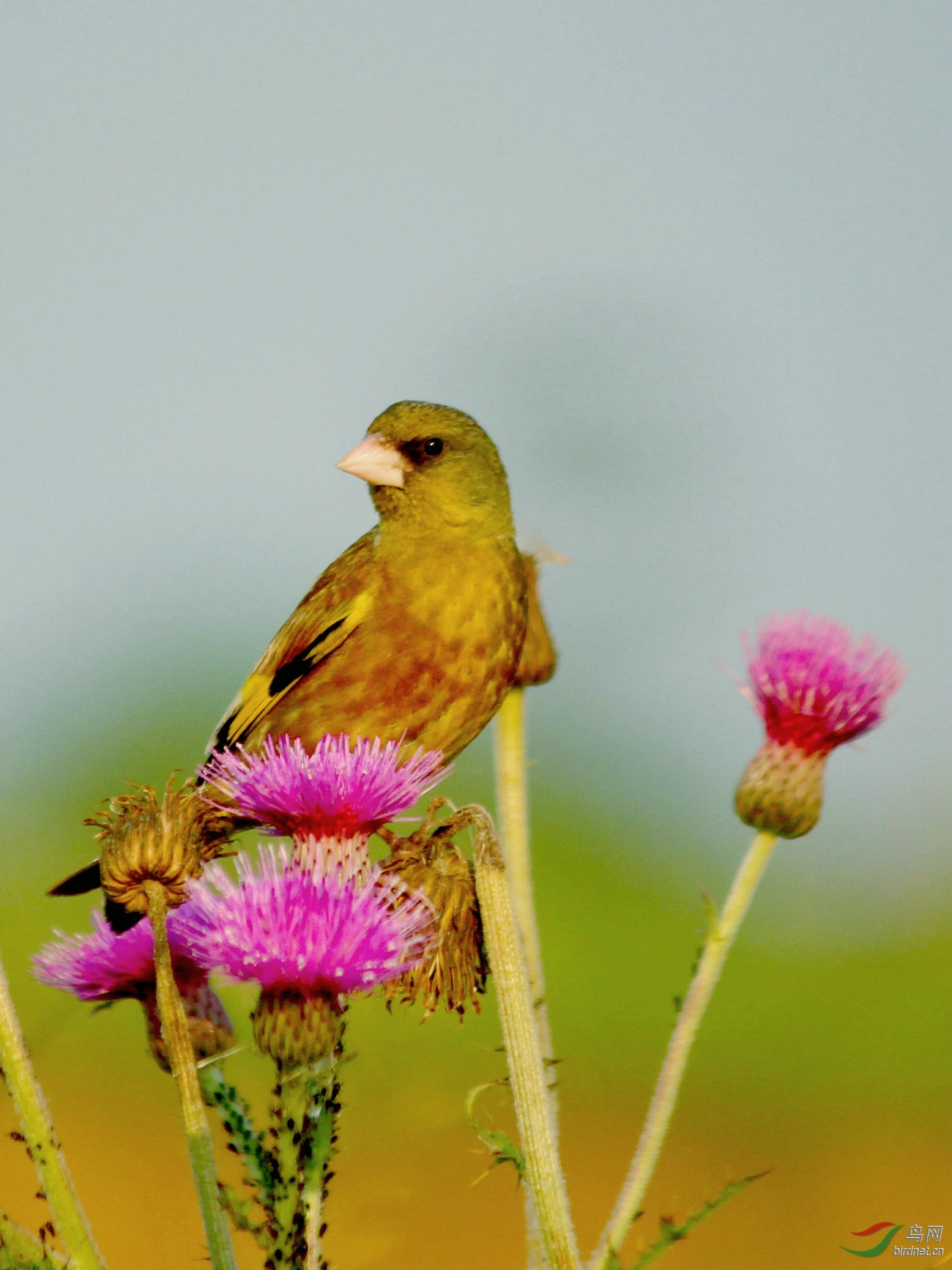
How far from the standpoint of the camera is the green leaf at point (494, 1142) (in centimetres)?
153

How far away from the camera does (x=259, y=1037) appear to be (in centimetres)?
156

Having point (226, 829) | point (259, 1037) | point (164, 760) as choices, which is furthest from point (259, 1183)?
point (164, 760)

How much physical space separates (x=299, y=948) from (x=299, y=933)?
0.7 inches

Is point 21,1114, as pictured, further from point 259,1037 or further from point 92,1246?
point 259,1037

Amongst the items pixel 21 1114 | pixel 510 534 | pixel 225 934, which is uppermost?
pixel 510 534

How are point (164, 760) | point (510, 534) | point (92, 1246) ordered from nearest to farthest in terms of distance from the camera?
point (92, 1246), point (510, 534), point (164, 760)

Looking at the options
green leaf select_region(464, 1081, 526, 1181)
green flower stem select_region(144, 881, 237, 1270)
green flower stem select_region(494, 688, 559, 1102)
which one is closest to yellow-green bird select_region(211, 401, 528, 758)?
green flower stem select_region(494, 688, 559, 1102)

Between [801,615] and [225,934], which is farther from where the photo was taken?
[801,615]

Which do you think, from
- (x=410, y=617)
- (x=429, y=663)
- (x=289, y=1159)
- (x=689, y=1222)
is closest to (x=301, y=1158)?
(x=289, y=1159)

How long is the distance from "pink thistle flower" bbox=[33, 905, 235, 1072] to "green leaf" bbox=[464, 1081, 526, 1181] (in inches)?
19.2

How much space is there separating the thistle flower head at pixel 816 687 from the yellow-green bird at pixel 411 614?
545mm

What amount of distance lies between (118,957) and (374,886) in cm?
46

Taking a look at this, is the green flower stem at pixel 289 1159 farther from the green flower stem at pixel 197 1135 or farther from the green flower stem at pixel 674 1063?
the green flower stem at pixel 674 1063

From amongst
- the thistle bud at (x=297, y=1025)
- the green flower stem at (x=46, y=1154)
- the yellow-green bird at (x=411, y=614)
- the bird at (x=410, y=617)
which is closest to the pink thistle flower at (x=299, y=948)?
the thistle bud at (x=297, y=1025)
